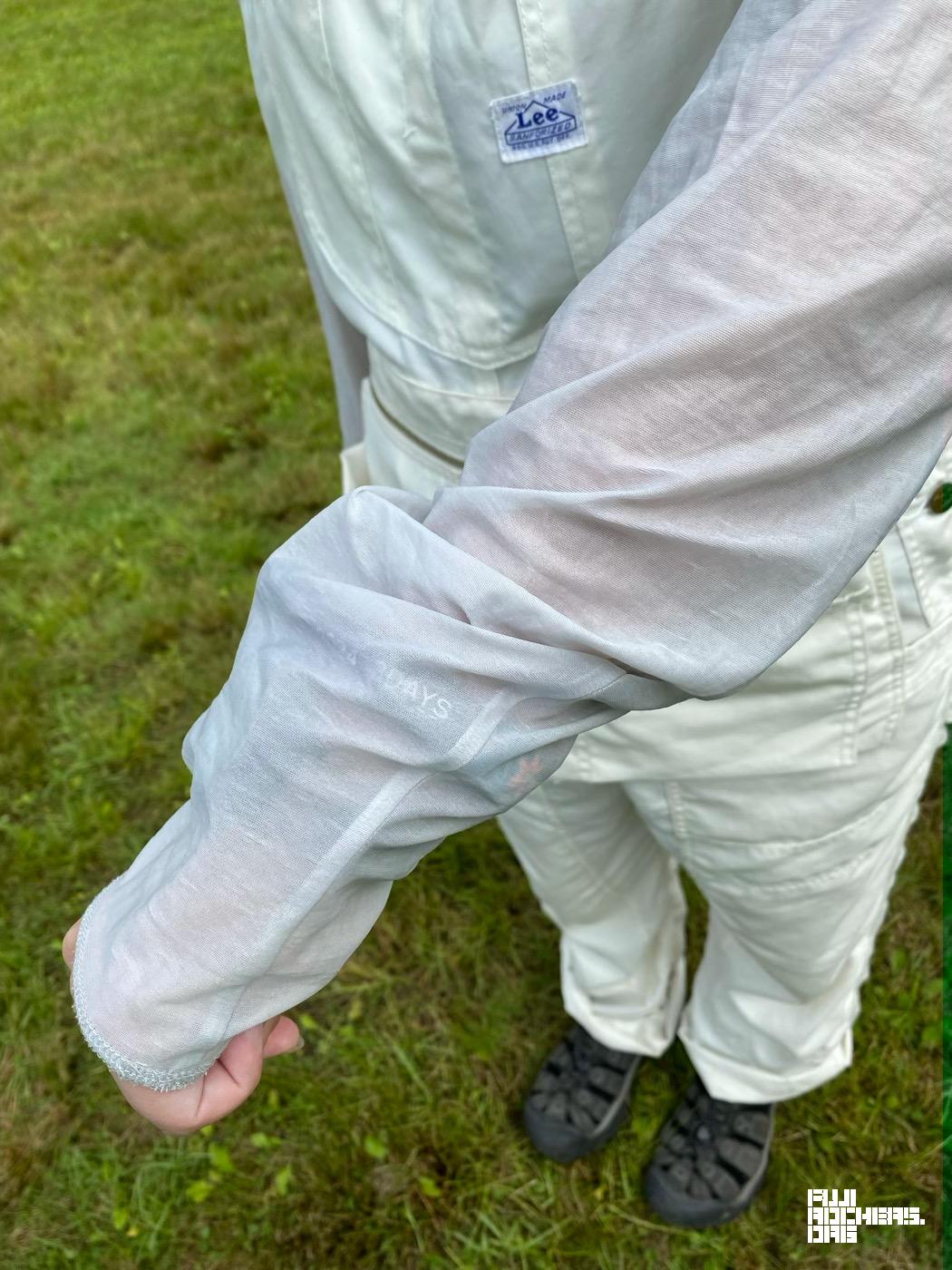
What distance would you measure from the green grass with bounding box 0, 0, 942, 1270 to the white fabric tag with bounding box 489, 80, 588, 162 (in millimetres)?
1542

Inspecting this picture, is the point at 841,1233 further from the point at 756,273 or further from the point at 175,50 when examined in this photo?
the point at 175,50

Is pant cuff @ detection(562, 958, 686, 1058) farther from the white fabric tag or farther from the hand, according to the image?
the white fabric tag

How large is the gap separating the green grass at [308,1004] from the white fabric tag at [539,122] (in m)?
1.54

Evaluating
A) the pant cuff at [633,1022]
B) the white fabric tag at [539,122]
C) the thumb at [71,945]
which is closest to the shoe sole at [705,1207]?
the pant cuff at [633,1022]

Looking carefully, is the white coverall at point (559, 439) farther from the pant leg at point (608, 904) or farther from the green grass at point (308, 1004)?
the green grass at point (308, 1004)

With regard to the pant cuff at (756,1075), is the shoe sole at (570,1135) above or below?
below

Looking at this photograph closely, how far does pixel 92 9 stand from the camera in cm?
566

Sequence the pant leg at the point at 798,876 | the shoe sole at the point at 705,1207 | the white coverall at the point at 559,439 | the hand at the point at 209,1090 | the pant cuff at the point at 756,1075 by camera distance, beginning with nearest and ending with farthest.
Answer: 1. the white coverall at the point at 559,439
2. the hand at the point at 209,1090
3. the pant leg at the point at 798,876
4. the pant cuff at the point at 756,1075
5. the shoe sole at the point at 705,1207

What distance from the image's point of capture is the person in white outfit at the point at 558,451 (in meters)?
0.52

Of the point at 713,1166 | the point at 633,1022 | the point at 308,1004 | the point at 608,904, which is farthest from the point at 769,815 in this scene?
the point at 308,1004

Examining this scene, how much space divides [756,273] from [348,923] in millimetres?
480

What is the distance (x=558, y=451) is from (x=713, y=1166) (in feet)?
4.85

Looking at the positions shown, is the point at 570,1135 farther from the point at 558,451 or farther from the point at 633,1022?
the point at 558,451

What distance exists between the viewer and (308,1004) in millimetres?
1979
